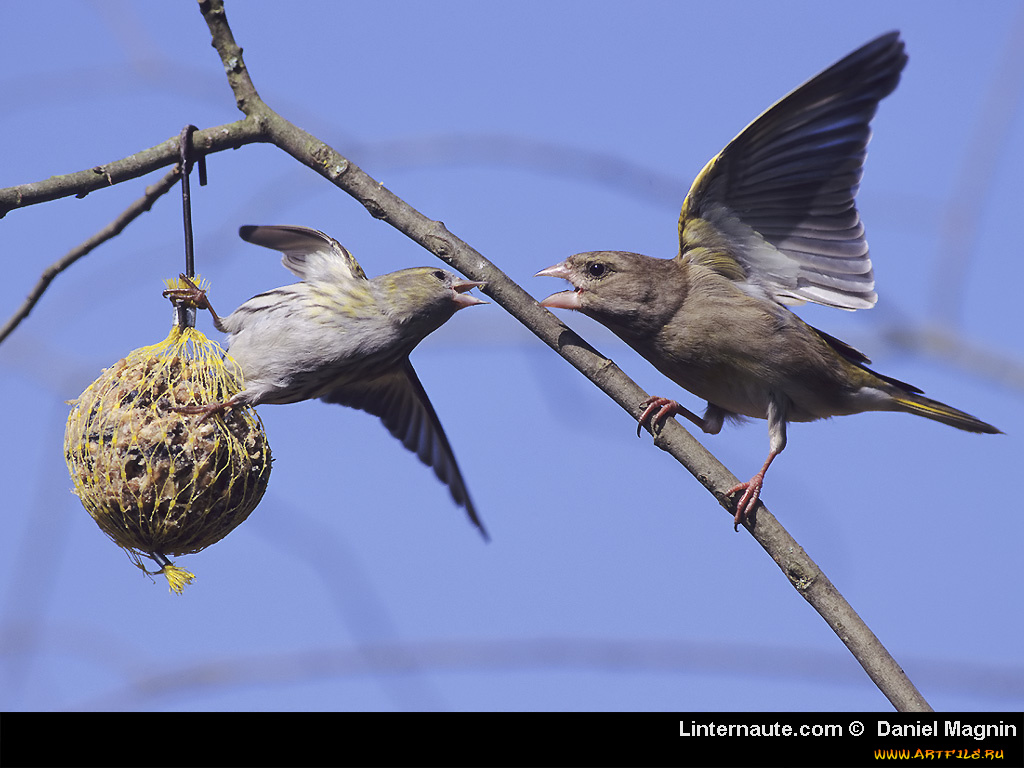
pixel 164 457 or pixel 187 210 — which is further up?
pixel 187 210

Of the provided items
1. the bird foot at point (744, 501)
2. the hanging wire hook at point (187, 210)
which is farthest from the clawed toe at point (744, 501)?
the hanging wire hook at point (187, 210)

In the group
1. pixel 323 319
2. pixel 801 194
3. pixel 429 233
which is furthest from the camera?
pixel 801 194

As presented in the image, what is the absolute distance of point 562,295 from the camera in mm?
4980

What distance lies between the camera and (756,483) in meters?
4.14

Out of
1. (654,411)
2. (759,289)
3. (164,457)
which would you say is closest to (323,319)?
(164,457)

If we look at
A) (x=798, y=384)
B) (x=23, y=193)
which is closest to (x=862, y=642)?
(x=798, y=384)

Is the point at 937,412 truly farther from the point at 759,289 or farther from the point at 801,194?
the point at 801,194

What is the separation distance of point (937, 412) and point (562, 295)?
2080 millimetres

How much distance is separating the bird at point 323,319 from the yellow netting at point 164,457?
137 mm

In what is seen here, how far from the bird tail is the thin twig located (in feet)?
12.5

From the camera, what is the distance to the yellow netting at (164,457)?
3.63m

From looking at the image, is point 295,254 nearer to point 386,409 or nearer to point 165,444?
point 386,409

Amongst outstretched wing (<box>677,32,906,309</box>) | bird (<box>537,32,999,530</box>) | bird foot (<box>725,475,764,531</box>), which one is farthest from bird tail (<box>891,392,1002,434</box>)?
bird foot (<box>725,475,764,531</box>)
